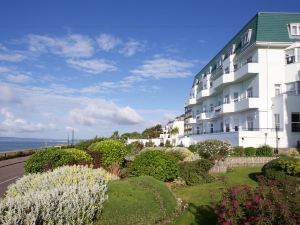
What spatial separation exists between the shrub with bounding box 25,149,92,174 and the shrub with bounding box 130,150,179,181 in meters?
2.83

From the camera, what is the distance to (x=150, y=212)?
9031 millimetres

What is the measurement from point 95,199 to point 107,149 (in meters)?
10.5

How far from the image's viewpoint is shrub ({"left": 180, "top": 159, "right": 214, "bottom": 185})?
15.4 meters

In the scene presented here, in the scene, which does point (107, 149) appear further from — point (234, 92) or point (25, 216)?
point (234, 92)

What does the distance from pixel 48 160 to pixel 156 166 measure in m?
4.89

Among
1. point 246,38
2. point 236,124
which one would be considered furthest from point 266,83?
point 236,124

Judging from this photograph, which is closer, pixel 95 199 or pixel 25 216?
pixel 25 216

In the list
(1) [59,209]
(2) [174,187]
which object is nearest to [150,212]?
(1) [59,209]

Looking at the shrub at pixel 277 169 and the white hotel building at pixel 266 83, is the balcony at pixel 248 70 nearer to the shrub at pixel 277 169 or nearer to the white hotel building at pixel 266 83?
the white hotel building at pixel 266 83

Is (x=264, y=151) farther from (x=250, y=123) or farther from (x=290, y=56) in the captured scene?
(x=290, y=56)

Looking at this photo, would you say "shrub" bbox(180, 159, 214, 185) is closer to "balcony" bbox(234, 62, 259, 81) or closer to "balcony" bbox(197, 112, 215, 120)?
"balcony" bbox(234, 62, 259, 81)

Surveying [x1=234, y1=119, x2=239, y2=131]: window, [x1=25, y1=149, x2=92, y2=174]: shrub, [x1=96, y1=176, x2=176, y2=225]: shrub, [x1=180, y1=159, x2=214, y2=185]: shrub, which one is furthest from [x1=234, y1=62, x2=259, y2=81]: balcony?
[x1=96, y1=176, x2=176, y2=225]: shrub

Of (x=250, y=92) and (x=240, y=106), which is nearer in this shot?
(x=240, y=106)

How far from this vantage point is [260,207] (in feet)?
19.7
